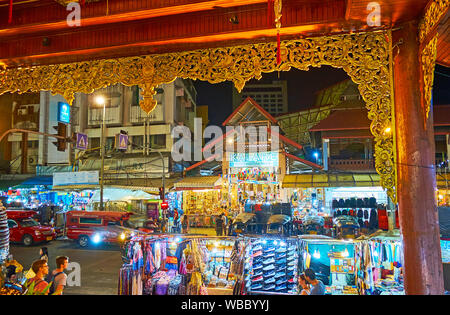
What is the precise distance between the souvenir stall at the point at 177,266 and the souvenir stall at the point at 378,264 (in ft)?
7.44

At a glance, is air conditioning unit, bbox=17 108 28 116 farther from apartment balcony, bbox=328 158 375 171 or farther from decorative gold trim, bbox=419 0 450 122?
decorative gold trim, bbox=419 0 450 122

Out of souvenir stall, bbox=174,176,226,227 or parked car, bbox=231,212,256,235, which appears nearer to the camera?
parked car, bbox=231,212,256,235

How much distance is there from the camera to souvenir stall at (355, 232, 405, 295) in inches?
199

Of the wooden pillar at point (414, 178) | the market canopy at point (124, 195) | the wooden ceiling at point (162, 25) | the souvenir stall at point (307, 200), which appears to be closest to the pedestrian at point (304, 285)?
the wooden pillar at point (414, 178)

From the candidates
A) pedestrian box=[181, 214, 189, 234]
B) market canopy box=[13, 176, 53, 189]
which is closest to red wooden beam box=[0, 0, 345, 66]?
pedestrian box=[181, 214, 189, 234]

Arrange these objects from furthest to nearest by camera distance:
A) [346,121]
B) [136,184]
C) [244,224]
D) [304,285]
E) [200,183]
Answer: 1. [136,184]
2. [200,183]
3. [346,121]
4. [244,224]
5. [304,285]

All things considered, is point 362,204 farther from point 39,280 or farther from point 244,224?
point 39,280

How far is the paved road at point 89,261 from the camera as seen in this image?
8.35m

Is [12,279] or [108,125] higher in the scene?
[108,125]

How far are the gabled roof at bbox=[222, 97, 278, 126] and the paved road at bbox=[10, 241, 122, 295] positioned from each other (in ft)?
38.5

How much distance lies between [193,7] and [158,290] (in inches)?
182

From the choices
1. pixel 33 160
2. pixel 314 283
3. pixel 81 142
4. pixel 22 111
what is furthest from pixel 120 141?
pixel 22 111

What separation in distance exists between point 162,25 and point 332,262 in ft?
16.1

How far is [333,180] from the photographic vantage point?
18.1 metres
